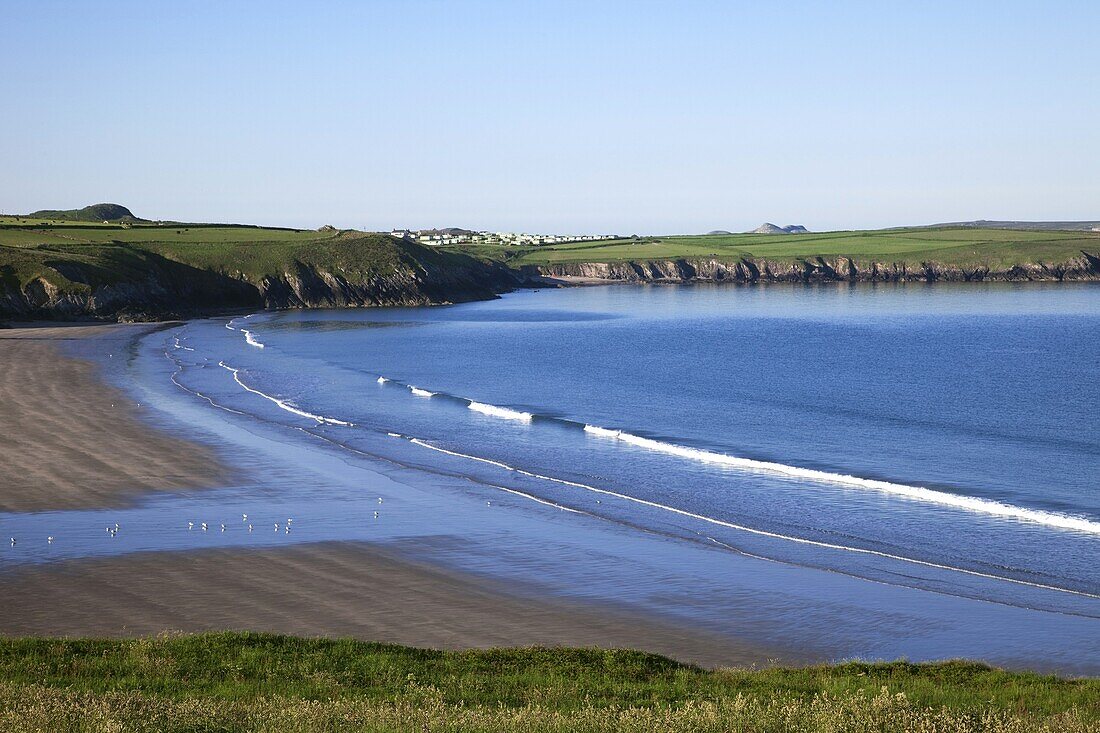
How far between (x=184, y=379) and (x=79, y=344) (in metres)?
25.1

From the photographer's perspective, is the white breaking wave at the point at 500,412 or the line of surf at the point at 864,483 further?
the white breaking wave at the point at 500,412

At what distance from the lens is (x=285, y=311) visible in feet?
482

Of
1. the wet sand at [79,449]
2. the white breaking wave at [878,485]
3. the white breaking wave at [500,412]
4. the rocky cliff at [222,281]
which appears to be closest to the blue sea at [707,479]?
the white breaking wave at [878,485]

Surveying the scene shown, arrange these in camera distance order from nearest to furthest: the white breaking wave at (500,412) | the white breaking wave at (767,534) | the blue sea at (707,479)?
the blue sea at (707,479)
the white breaking wave at (767,534)
the white breaking wave at (500,412)

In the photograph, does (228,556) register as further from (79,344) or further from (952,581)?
(79,344)

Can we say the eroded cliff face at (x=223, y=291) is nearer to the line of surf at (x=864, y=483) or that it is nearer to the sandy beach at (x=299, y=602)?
the line of surf at (x=864, y=483)

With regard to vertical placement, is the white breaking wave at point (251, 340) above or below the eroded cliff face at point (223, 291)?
below

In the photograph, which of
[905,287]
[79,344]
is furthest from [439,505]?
[905,287]

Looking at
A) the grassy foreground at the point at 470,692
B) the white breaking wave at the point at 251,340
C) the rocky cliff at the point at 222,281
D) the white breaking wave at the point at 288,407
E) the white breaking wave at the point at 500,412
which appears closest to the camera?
the grassy foreground at the point at 470,692

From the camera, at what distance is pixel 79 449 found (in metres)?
43.7

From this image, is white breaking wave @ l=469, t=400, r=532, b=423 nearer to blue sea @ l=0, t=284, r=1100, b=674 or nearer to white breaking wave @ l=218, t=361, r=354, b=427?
blue sea @ l=0, t=284, r=1100, b=674

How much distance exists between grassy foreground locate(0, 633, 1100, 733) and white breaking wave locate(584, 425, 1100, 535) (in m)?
15.4

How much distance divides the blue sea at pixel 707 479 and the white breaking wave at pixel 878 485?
12 cm

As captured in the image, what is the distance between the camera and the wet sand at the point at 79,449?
35719 millimetres
